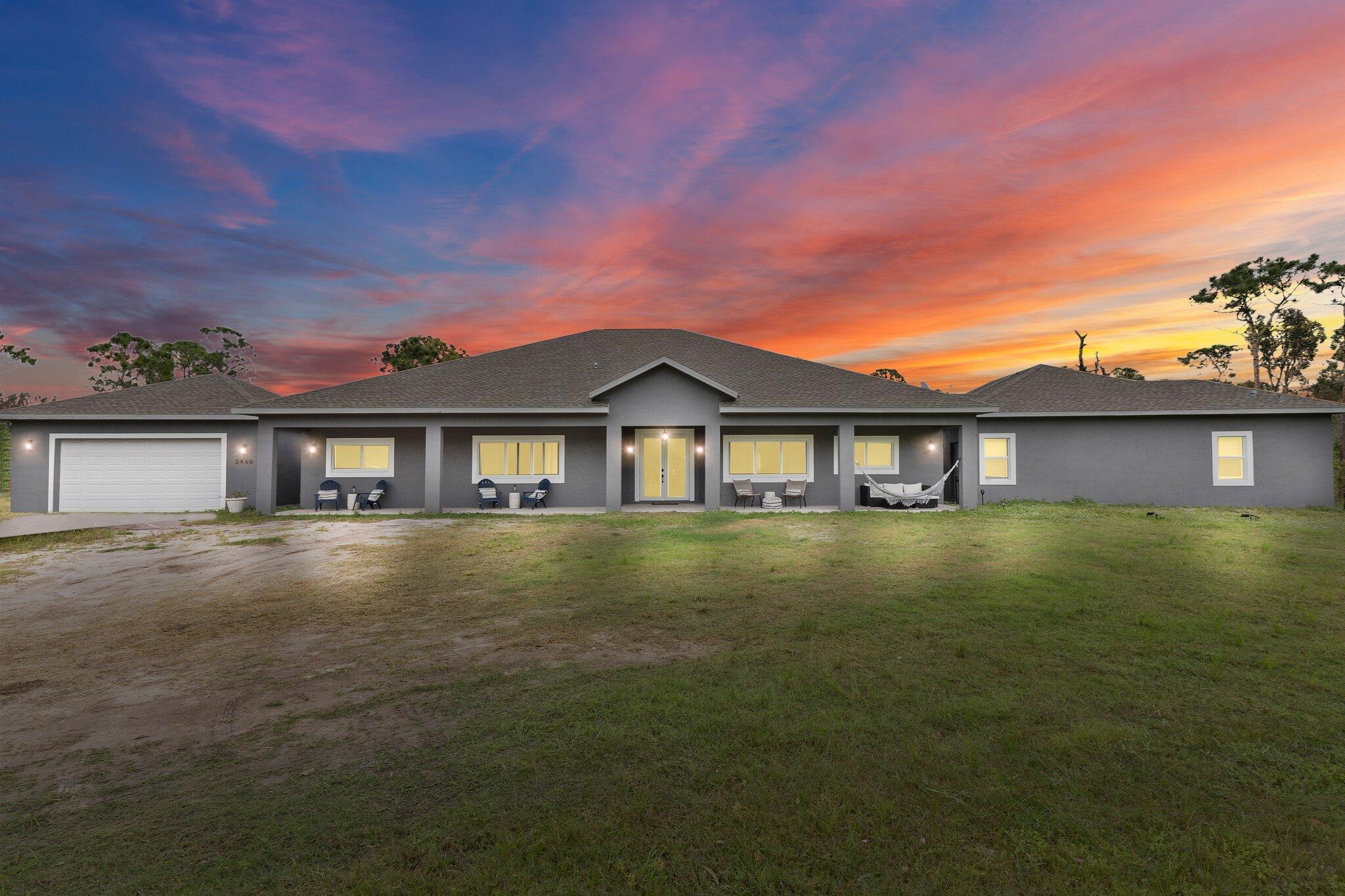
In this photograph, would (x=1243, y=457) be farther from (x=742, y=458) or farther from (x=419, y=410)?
(x=419, y=410)

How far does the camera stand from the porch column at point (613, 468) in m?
15.2

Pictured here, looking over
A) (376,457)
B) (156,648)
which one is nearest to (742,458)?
(376,457)

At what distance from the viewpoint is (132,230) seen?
65.8 feet

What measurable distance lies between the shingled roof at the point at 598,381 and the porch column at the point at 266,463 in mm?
616

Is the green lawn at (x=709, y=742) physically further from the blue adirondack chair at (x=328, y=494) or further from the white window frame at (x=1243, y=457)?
the white window frame at (x=1243, y=457)

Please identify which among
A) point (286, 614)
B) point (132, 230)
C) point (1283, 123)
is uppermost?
point (132, 230)

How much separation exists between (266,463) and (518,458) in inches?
265

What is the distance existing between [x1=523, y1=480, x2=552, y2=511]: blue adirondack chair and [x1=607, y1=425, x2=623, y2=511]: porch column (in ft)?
7.37

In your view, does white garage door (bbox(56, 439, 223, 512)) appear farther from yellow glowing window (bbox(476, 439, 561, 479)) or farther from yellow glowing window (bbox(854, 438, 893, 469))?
yellow glowing window (bbox(854, 438, 893, 469))

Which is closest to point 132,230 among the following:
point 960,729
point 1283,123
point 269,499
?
point 269,499

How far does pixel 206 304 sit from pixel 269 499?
17.7 metres

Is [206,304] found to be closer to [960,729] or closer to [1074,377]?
[960,729]

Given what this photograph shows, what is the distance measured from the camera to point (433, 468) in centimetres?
1534

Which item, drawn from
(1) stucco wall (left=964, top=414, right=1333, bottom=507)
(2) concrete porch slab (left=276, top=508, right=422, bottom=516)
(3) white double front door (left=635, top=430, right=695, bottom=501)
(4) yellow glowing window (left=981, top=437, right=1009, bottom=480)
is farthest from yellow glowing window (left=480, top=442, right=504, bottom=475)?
(4) yellow glowing window (left=981, top=437, right=1009, bottom=480)
